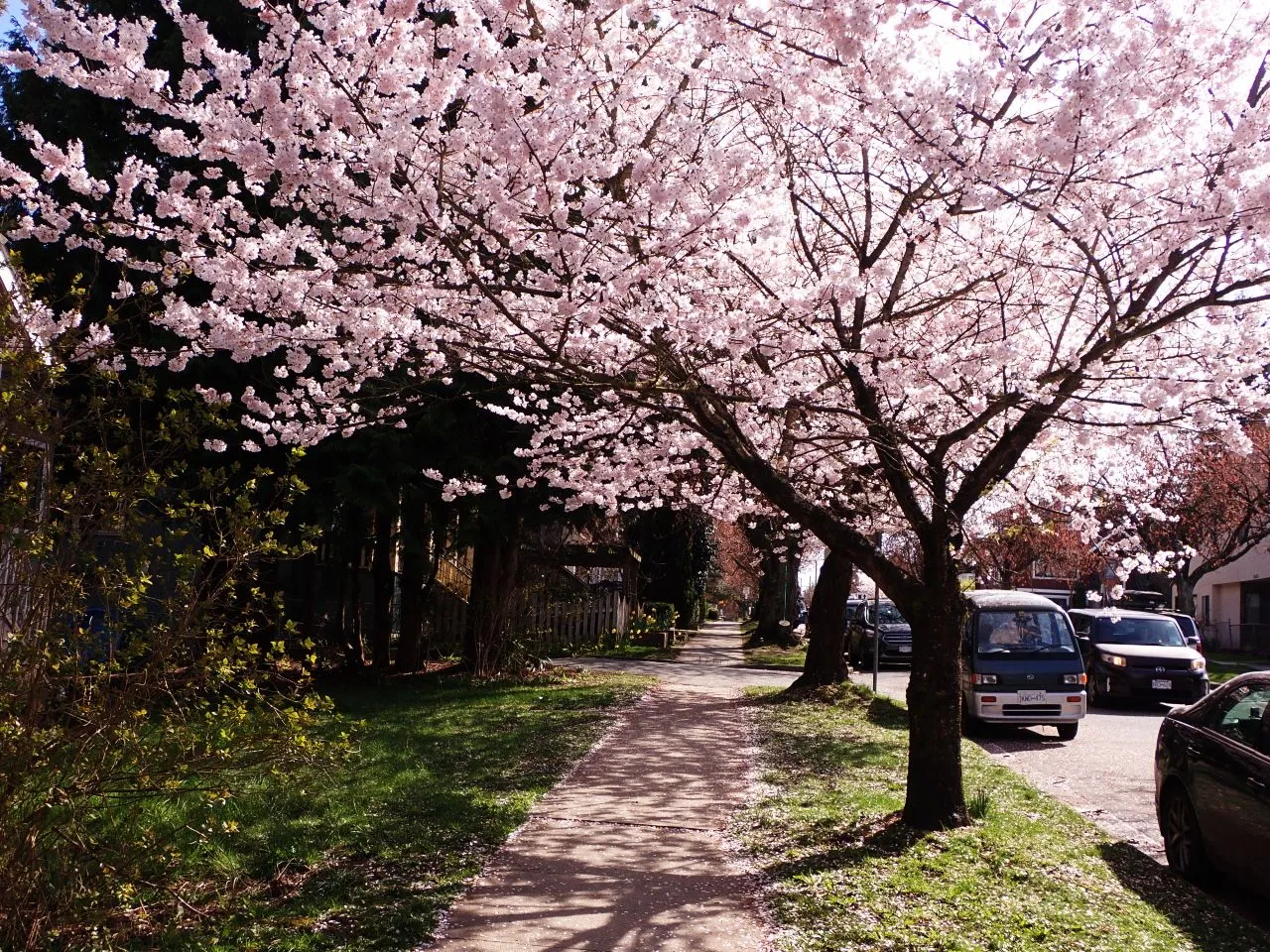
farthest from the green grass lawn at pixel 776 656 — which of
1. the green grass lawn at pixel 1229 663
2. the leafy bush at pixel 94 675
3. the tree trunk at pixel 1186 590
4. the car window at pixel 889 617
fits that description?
the leafy bush at pixel 94 675

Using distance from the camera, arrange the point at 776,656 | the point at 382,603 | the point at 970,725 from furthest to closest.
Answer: the point at 776,656 < the point at 382,603 < the point at 970,725

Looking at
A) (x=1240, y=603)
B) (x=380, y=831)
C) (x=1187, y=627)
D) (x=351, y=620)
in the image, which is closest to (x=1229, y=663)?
(x=1187, y=627)

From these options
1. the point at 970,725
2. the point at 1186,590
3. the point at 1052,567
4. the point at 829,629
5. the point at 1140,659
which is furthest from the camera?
the point at 1052,567

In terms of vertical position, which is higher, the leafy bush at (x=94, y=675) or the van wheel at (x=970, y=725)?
the leafy bush at (x=94, y=675)

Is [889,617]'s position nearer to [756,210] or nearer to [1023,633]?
[1023,633]

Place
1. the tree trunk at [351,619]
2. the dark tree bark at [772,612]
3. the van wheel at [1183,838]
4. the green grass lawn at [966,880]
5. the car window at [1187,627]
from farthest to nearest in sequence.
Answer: the dark tree bark at [772,612]
the car window at [1187,627]
the tree trunk at [351,619]
the van wheel at [1183,838]
the green grass lawn at [966,880]

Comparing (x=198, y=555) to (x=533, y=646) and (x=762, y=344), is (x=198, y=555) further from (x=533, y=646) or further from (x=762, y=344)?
(x=533, y=646)

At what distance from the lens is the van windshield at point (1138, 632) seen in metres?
19.7

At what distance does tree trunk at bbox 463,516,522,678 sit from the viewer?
58.0 ft

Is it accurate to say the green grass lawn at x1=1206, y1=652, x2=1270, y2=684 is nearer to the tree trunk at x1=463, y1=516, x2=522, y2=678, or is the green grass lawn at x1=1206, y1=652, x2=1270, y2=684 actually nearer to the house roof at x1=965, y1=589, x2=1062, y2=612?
the house roof at x1=965, y1=589, x2=1062, y2=612

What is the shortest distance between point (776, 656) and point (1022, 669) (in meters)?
14.2

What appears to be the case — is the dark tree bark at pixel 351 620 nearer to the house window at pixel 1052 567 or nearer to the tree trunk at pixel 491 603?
the tree trunk at pixel 491 603

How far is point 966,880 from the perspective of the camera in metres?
6.80

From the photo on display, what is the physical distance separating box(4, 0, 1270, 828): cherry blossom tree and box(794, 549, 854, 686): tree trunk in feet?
27.2
